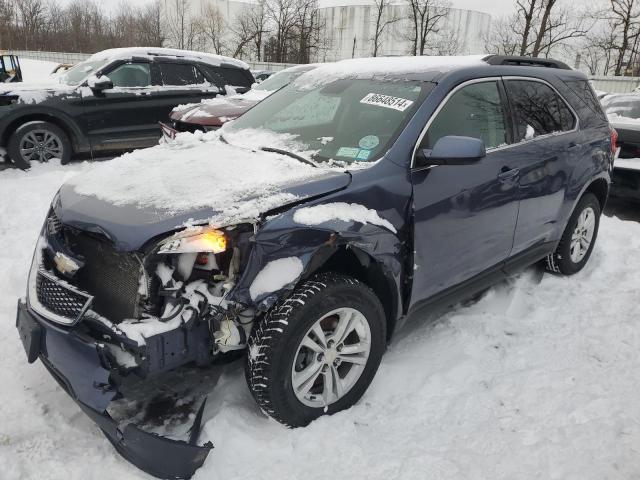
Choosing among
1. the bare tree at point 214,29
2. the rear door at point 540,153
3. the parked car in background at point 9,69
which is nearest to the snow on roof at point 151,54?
the parked car in background at point 9,69

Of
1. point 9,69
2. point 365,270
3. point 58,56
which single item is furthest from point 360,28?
point 365,270

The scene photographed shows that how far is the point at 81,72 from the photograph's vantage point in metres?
7.95

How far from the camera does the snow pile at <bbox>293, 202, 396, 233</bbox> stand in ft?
7.59

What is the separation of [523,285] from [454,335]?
1185 millimetres

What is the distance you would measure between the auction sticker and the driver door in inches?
7.6

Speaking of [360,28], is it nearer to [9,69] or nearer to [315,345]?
[9,69]

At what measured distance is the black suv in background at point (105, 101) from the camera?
7047 millimetres

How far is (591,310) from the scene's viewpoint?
12.9ft

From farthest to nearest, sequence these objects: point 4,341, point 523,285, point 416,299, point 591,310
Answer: point 523,285, point 591,310, point 4,341, point 416,299

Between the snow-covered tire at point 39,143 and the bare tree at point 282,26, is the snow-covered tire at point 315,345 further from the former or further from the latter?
the bare tree at point 282,26

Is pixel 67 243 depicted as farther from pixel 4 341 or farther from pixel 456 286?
pixel 456 286

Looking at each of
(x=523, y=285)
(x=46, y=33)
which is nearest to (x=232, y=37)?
(x=46, y=33)

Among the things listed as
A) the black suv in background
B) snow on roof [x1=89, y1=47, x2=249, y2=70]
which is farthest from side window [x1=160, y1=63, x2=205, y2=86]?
snow on roof [x1=89, y1=47, x2=249, y2=70]

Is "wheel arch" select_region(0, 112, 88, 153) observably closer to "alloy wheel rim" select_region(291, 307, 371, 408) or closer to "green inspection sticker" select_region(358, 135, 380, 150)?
"green inspection sticker" select_region(358, 135, 380, 150)
